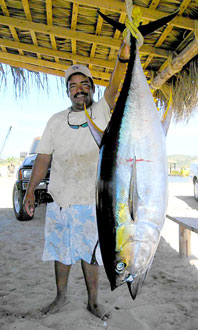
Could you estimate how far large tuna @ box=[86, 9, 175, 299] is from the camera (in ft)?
3.25

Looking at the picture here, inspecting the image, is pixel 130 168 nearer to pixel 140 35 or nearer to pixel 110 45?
pixel 140 35

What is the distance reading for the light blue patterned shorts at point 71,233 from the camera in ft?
6.79

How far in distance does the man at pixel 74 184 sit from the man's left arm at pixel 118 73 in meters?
0.08

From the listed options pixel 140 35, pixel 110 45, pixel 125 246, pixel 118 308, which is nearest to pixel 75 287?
pixel 118 308

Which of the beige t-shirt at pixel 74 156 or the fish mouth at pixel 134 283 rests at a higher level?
the beige t-shirt at pixel 74 156

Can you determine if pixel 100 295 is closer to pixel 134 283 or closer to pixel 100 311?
pixel 100 311

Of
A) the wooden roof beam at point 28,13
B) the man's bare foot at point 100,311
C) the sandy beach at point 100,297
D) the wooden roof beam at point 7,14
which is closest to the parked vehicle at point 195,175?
the sandy beach at point 100,297

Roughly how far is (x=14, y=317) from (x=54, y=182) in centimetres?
105

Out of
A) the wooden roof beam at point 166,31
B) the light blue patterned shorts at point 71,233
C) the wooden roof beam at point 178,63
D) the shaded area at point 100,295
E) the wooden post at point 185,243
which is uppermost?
the wooden roof beam at point 166,31

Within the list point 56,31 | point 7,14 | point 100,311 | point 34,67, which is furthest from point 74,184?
point 34,67

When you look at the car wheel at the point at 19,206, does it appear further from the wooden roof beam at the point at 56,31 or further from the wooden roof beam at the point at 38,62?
the wooden roof beam at the point at 56,31

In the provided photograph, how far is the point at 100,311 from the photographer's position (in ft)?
6.89

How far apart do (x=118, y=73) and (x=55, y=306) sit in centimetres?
179

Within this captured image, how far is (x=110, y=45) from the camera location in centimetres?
351
